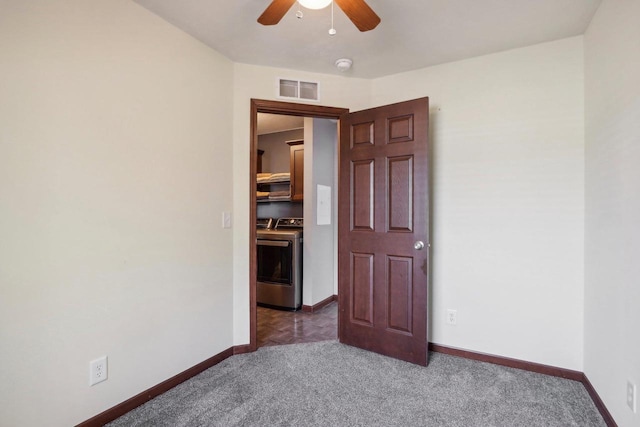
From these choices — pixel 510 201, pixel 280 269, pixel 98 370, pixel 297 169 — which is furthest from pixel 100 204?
pixel 510 201

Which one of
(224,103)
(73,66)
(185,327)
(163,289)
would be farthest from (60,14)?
(185,327)

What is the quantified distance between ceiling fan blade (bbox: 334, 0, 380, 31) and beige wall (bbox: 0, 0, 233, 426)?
4.09 feet

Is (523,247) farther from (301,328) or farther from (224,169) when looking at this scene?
(224,169)

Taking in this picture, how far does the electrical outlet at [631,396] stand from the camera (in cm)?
141

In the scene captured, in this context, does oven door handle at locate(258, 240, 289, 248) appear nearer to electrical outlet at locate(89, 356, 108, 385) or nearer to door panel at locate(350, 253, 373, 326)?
door panel at locate(350, 253, 373, 326)

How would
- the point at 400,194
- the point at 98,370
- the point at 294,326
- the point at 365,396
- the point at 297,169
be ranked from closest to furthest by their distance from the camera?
the point at 98,370 < the point at 365,396 < the point at 400,194 < the point at 294,326 < the point at 297,169

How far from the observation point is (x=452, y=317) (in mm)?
2537

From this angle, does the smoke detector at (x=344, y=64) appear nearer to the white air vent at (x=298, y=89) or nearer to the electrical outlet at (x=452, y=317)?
the white air vent at (x=298, y=89)

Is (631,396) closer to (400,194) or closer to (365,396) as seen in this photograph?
(365,396)

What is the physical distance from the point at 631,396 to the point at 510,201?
1.30 metres

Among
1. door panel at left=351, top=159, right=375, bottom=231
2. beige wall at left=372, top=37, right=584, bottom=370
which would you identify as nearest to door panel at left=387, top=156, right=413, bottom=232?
door panel at left=351, top=159, right=375, bottom=231

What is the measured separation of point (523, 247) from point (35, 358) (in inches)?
118

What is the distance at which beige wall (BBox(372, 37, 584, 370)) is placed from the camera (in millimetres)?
2172

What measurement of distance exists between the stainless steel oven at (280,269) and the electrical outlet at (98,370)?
6.91 feet
